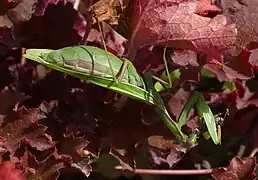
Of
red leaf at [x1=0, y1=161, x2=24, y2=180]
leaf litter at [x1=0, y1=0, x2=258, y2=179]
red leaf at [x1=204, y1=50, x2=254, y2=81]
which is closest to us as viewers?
Answer: red leaf at [x1=0, y1=161, x2=24, y2=180]

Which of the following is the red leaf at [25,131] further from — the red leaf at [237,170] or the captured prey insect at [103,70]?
the red leaf at [237,170]

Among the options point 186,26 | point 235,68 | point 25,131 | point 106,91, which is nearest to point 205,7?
point 186,26

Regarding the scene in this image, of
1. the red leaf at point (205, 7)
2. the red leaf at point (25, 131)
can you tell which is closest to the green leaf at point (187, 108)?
the red leaf at point (205, 7)

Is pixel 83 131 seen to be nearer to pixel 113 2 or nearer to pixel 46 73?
pixel 46 73

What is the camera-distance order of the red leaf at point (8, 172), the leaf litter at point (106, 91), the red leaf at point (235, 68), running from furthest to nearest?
the red leaf at point (235, 68)
the leaf litter at point (106, 91)
the red leaf at point (8, 172)

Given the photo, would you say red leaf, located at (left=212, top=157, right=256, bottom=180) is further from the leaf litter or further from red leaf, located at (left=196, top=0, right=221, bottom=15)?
red leaf, located at (left=196, top=0, right=221, bottom=15)

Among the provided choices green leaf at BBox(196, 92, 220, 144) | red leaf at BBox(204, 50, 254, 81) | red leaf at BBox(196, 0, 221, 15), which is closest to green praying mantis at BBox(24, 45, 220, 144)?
green leaf at BBox(196, 92, 220, 144)

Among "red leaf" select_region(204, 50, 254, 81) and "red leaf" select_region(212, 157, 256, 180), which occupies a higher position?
"red leaf" select_region(204, 50, 254, 81)
